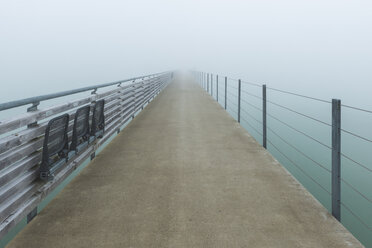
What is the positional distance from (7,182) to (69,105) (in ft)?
5.83

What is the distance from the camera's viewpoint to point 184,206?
337 centimetres

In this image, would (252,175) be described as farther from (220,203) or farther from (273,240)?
(273,240)

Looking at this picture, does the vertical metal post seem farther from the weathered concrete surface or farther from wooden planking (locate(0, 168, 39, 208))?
wooden planking (locate(0, 168, 39, 208))

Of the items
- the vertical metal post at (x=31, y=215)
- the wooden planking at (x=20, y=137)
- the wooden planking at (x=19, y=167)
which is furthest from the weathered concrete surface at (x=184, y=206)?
the wooden planking at (x=20, y=137)

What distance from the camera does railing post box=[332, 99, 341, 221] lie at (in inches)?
124

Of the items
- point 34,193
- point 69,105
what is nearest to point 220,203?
point 34,193

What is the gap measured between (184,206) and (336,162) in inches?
68.9

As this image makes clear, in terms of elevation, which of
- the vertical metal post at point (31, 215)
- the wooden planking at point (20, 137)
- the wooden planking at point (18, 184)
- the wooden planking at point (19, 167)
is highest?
the wooden planking at point (20, 137)

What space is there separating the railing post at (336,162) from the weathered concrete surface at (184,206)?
146mm

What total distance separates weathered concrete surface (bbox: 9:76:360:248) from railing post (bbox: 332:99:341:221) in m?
0.15

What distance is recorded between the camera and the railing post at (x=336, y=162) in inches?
124

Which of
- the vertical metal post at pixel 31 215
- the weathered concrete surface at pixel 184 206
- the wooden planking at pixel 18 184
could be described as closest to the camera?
the wooden planking at pixel 18 184

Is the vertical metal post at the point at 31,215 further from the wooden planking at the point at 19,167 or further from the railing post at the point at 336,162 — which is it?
the railing post at the point at 336,162

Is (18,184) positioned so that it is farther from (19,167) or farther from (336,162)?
(336,162)
